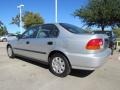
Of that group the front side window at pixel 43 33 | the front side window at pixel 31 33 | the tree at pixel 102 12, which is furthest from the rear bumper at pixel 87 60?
the tree at pixel 102 12

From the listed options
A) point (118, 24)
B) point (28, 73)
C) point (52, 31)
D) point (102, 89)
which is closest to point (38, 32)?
point (52, 31)

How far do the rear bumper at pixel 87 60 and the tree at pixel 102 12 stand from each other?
21.5 meters

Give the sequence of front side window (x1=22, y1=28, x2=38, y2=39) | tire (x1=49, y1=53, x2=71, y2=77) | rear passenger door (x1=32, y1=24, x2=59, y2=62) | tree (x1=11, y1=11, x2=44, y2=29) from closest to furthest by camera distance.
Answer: tire (x1=49, y1=53, x2=71, y2=77)
rear passenger door (x1=32, y1=24, x2=59, y2=62)
front side window (x1=22, y1=28, x2=38, y2=39)
tree (x1=11, y1=11, x2=44, y2=29)

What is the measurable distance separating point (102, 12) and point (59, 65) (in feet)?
70.4

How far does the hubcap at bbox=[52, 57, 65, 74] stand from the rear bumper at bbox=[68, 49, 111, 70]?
403 millimetres

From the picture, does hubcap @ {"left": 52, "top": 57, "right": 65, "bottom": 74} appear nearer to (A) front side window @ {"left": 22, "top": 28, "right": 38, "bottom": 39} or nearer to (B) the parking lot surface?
(B) the parking lot surface

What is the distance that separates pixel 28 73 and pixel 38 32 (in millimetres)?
1512

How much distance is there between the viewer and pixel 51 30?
276 inches

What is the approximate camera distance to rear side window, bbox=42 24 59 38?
677cm

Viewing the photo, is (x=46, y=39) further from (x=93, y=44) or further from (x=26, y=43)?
(x=93, y=44)

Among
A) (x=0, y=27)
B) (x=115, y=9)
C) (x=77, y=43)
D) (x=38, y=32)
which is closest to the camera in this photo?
(x=77, y=43)

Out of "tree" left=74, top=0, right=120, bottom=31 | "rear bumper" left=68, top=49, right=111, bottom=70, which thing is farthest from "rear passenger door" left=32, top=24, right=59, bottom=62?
"tree" left=74, top=0, right=120, bottom=31

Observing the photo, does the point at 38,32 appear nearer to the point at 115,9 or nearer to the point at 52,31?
the point at 52,31

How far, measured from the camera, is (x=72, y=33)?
627cm
